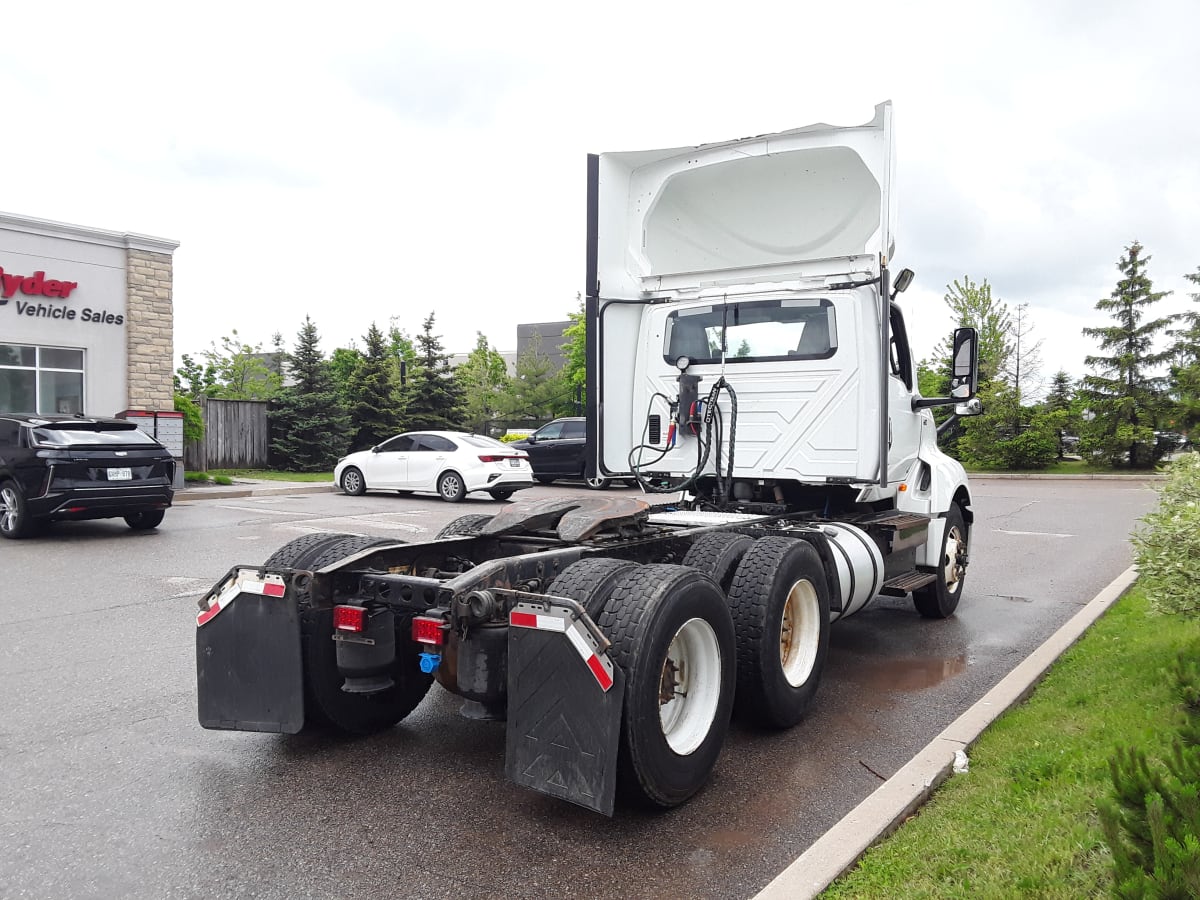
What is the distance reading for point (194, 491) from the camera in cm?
1839

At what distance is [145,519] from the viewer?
12.7 metres

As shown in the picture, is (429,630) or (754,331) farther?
(754,331)

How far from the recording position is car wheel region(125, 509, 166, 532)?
41.2ft

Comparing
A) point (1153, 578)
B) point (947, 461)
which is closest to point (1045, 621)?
point (947, 461)

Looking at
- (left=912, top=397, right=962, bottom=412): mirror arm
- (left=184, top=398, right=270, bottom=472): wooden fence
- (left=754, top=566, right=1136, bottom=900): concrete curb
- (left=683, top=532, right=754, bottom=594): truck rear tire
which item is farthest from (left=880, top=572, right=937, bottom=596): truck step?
(left=184, top=398, right=270, bottom=472): wooden fence

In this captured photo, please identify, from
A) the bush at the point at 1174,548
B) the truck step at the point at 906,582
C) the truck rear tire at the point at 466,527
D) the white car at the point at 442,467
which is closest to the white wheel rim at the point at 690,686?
the truck rear tire at the point at 466,527

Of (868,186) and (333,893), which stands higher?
(868,186)

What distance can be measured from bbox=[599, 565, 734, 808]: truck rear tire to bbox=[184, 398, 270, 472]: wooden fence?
2277 centimetres

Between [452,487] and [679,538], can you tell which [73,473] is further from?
[679,538]

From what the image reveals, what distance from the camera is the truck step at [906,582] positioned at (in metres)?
6.56

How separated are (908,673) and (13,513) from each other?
11362mm

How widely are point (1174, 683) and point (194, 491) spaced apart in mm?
17941

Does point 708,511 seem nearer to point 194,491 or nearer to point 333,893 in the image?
point 333,893

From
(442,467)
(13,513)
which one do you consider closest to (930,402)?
(13,513)
